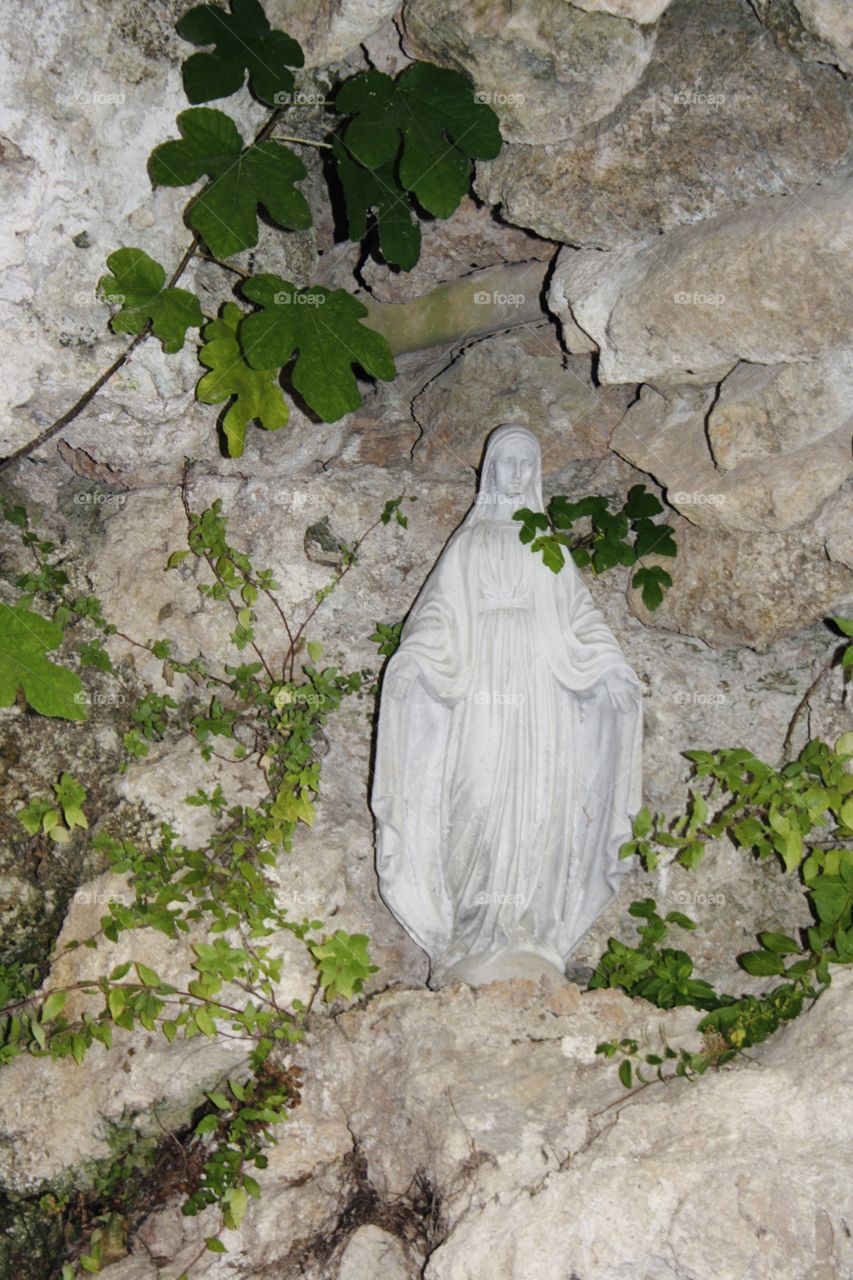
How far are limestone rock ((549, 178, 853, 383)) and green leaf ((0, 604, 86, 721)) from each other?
99.1 inches

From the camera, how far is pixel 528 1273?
2.98 meters

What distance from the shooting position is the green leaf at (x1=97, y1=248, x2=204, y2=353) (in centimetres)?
388

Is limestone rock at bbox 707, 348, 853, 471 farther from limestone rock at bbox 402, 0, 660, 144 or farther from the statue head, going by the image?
limestone rock at bbox 402, 0, 660, 144

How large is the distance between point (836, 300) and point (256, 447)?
249 centimetres

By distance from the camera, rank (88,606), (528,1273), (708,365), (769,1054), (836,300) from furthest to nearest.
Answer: (88,606), (708,365), (836,300), (769,1054), (528,1273)

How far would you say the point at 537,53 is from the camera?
3.84m

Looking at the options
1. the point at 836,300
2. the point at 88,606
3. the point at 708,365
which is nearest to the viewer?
the point at 836,300

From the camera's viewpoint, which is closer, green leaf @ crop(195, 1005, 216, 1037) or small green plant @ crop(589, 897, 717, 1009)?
green leaf @ crop(195, 1005, 216, 1037)

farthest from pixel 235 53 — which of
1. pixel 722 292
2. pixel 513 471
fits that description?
pixel 722 292

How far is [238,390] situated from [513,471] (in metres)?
1.16

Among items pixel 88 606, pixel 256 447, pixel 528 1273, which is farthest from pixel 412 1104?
pixel 256 447

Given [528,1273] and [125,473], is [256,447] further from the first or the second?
[528,1273]

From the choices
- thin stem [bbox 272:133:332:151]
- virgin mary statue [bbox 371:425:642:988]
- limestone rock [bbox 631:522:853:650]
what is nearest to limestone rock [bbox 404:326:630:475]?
limestone rock [bbox 631:522:853:650]

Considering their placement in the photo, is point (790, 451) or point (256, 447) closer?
point (790, 451)
